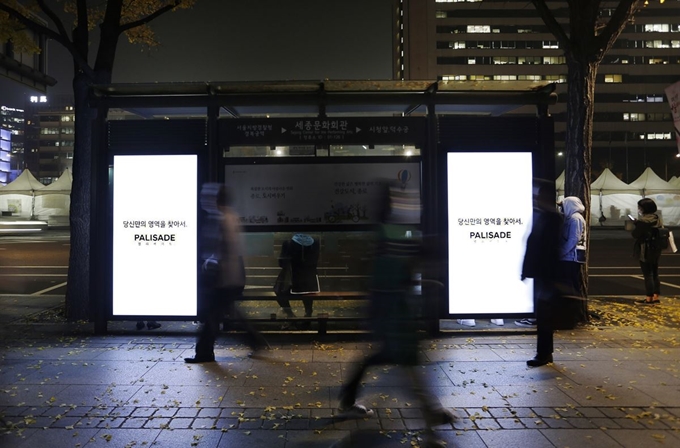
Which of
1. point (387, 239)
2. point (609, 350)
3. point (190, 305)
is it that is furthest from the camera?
point (190, 305)

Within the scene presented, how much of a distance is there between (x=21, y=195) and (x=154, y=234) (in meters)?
41.1

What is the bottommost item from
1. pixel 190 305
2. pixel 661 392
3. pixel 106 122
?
pixel 661 392

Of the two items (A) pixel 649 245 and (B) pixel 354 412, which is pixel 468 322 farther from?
(A) pixel 649 245

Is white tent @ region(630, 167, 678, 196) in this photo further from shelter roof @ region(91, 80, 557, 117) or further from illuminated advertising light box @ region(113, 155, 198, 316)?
illuminated advertising light box @ region(113, 155, 198, 316)

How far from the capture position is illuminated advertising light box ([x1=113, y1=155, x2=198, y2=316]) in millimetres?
7734

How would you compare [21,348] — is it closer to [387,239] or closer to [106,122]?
[106,122]

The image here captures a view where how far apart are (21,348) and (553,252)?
668 cm

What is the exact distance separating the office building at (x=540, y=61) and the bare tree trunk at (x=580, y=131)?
305 ft

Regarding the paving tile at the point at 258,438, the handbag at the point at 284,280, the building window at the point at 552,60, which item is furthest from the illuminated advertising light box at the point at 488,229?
the building window at the point at 552,60

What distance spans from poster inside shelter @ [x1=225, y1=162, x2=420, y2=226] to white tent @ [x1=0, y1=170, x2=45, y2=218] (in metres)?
39.1

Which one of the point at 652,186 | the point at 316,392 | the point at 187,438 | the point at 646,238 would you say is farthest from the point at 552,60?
the point at 187,438

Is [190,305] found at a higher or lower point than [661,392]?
higher

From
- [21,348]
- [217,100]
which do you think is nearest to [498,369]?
[217,100]

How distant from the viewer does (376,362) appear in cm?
441
